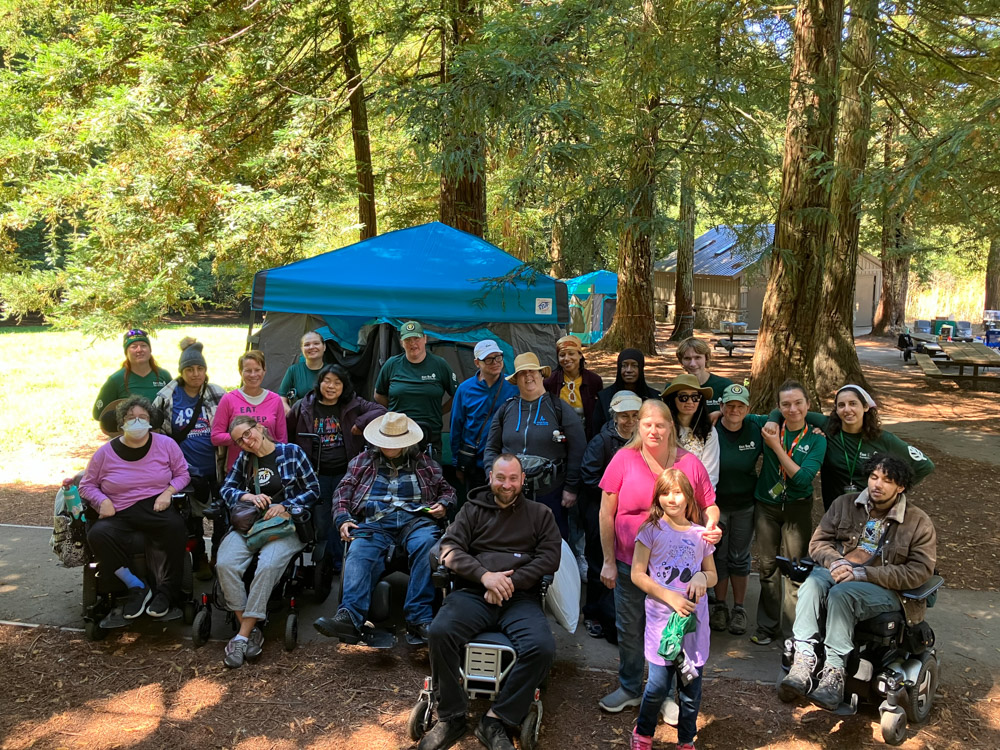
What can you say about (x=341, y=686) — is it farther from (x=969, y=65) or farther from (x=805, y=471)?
(x=969, y=65)

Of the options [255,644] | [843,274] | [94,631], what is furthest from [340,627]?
[843,274]

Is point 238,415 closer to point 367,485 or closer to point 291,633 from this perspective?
point 367,485

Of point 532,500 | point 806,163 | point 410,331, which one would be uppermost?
point 806,163

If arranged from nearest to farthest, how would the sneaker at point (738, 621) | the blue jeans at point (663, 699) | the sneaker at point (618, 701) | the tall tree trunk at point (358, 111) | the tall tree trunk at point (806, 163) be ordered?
the blue jeans at point (663, 699)
the sneaker at point (618, 701)
the sneaker at point (738, 621)
the tall tree trunk at point (806, 163)
the tall tree trunk at point (358, 111)

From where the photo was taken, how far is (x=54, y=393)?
43.4 ft

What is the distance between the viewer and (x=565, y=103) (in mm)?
5730

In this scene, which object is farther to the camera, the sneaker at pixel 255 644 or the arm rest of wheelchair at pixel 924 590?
the sneaker at pixel 255 644

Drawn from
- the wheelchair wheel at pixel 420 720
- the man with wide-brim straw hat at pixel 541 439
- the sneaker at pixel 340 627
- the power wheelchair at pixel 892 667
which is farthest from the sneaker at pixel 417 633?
the power wheelchair at pixel 892 667

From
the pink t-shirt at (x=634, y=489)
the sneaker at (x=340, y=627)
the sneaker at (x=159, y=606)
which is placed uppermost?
the pink t-shirt at (x=634, y=489)

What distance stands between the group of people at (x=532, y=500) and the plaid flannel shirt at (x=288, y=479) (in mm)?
13

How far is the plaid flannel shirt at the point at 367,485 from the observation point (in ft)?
15.1

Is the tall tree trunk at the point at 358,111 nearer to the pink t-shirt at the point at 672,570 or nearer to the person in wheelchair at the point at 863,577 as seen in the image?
the pink t-shirt at the point at 672,570

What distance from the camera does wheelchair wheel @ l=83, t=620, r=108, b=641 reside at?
4414 mm

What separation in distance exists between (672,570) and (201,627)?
2716 millimetres
